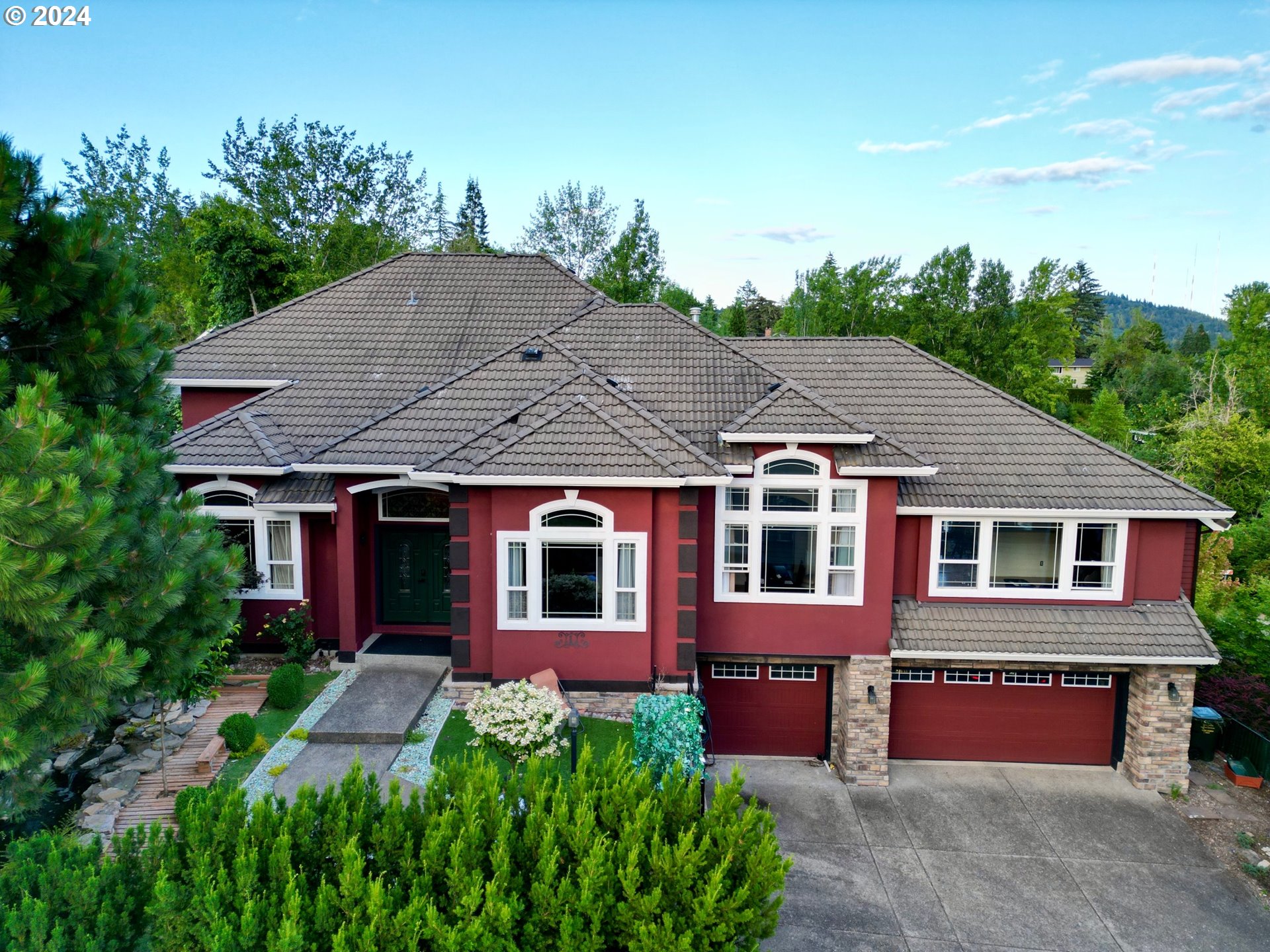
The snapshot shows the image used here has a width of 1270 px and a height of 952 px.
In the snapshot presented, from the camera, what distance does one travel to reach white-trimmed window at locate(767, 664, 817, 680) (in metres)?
13.9

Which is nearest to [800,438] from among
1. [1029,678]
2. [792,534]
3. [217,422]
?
[792,534]

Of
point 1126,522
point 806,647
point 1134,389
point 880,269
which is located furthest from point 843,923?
point 1134,389

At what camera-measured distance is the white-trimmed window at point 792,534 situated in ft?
41.4

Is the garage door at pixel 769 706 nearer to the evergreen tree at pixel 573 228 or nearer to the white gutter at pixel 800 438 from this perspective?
the white gutter at pixel 800 438

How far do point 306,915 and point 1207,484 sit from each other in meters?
32.5

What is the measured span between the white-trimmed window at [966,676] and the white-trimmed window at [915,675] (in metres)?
0.25

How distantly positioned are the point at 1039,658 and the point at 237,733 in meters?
12.0

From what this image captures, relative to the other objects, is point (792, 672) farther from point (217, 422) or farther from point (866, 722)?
point (217, 422)

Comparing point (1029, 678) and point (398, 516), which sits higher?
point (398, 516)

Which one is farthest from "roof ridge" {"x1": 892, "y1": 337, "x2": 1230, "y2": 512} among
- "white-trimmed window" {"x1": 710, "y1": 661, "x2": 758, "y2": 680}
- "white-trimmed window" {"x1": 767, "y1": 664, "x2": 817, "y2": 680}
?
"white-trimmed window" {"x1": 710, "y1": 661, "x2": 758, "y2": 680}

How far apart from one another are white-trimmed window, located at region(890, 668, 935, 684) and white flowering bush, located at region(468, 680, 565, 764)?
23.7ft

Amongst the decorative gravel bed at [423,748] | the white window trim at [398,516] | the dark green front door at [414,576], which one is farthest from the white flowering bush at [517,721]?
the dark green front door at [414,576]

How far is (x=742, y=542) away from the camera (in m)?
13.0

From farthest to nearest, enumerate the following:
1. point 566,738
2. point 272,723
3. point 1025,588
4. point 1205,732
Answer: point 1205,732
point 1025,588
point 272,723
point 566,738
